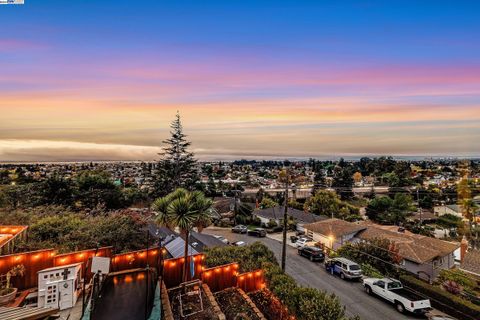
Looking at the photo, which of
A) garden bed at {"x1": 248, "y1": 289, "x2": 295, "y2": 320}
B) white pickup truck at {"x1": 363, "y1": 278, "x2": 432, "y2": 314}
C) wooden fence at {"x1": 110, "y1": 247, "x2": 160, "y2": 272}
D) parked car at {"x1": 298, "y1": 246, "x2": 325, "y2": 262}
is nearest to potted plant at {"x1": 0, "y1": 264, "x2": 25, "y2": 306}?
wooden fence at {"x1": 110, "y1": 247, "x2": 160, "y2": 272}

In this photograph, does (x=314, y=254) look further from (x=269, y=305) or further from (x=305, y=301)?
(x=305, y=301)

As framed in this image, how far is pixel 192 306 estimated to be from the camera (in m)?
11.0

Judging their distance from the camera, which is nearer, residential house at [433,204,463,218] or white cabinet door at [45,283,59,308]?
white cabinet door at [45,283,59,308]

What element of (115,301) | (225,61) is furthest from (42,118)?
(115,301)

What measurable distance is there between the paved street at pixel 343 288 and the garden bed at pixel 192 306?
34.8 feet

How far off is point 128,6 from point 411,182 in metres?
106

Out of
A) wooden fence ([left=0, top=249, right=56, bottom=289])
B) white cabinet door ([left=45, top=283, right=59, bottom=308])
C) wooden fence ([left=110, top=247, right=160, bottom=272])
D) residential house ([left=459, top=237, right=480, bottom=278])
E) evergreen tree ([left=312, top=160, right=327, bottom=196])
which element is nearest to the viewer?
white cabinet door ([left=45, top=283, right=59, bottom=308])

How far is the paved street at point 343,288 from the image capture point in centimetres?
1697

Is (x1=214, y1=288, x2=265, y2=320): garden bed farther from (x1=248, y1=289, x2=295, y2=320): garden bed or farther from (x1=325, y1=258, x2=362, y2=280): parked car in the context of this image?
(x1=325, y1=258, x2=362, y2=280): parked car

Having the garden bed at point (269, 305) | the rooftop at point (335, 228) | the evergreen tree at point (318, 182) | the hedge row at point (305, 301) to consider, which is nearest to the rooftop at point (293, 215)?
the evergreen tree at point (318, 182)

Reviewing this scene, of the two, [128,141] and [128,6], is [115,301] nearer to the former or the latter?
[128,6]

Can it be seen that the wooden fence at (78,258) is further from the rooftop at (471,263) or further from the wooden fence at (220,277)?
the rooftop at (471,263)

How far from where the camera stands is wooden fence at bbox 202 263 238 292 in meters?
13.2

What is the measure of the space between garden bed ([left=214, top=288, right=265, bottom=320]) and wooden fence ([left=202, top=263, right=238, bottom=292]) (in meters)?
0.28
